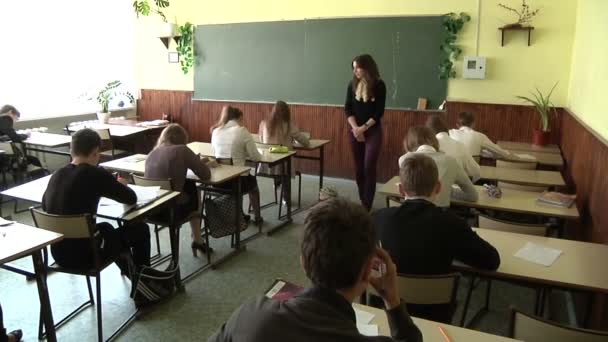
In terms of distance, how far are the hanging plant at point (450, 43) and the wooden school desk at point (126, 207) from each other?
3.97 m

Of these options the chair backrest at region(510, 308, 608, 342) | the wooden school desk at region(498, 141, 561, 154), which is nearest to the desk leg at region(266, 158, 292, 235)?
the wooden school desk at region(498, 141, 561, 154)

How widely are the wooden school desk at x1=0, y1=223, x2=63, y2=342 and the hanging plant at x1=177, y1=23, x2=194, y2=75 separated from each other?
5.41 meters

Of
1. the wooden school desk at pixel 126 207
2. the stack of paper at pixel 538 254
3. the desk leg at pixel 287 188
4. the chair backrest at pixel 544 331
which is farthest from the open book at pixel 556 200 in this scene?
the wooden school desk at pixel 126 207

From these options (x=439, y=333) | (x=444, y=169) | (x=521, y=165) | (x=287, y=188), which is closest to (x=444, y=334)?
(x=439, y=333)

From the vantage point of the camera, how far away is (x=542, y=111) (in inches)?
211

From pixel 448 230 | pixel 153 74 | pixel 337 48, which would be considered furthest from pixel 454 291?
pixel 153 74

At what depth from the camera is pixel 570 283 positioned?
2039 mm

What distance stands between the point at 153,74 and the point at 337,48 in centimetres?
339

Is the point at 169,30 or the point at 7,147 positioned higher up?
the point at 169,30

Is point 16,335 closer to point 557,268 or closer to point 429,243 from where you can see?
point 429,243

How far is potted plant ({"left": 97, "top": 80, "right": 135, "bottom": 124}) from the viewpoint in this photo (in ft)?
23.1

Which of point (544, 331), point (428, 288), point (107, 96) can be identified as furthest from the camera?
point (107, 96)

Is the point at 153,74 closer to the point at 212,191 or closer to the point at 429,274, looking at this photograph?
the point at 212,191

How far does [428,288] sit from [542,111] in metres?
4.22
